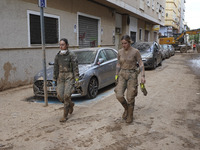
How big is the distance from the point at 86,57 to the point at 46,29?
3.86m

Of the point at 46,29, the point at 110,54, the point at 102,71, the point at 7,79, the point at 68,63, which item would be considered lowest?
the point at 7,79

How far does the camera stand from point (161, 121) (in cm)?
455

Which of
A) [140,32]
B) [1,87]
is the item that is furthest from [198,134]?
[140,32]

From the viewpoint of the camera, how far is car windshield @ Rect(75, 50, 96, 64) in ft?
22.9

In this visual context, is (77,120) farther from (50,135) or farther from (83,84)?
(83,84)

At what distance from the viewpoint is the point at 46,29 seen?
10047mm

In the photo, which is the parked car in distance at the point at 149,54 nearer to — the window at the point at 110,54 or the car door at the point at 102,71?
the window at the point at 110,54

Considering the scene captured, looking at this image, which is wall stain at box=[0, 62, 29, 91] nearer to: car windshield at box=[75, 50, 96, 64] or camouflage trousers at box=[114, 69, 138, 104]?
car windshield at box=[75, 50, 96, 64]

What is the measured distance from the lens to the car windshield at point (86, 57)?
699 cm

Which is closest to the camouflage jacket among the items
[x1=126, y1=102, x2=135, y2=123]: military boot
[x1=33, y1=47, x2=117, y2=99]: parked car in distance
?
[x1=126, y1=102, x2=135, y2=123]: military boot

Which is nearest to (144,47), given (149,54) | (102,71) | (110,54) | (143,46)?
(143,46)

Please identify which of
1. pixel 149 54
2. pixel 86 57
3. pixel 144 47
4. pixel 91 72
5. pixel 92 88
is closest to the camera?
pixel 91 72

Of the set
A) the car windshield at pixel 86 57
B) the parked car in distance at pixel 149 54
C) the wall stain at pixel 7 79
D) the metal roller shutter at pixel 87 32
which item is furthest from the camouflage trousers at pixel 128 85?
the metal roller shutter at pixel 87 32

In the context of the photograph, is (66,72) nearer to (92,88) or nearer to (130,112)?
(130,112)
